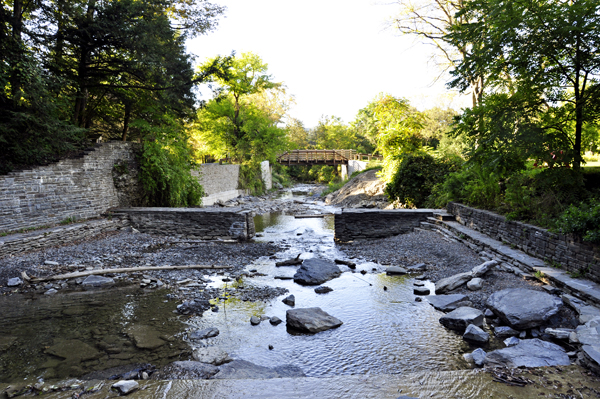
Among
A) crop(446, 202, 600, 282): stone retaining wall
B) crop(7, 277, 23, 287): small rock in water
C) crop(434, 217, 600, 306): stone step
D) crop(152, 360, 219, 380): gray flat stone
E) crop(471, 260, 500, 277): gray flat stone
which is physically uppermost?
crop(446, 202, 600, 282): stone retaining wall

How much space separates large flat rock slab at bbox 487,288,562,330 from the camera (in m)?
4.35

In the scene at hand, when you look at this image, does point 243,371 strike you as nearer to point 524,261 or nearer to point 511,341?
point 511,341

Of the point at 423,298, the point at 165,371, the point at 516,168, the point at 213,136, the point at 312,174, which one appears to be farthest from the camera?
the point at 312,174

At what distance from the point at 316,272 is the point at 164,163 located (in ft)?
28.4

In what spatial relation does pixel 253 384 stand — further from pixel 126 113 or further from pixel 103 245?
pixel 126 113

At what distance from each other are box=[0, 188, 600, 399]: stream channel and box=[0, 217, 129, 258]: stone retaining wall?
245 centimetres

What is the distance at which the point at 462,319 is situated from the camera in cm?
466

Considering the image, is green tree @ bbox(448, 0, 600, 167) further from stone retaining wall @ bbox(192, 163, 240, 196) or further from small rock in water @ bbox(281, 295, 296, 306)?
stone retaining wall @ bbox(192, 163, 240, 196)

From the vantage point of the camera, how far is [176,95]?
470 inches

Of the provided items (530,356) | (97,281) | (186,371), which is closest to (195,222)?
(97,281)

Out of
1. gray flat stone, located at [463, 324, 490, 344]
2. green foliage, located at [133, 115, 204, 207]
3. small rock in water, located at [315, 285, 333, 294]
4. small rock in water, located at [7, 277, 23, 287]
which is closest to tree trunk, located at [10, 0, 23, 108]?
green foliage, located at [133, 115, 204, 207]

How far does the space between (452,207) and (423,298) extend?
532cm

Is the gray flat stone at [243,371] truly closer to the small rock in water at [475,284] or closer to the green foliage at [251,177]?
the small rock in water at [475,284]

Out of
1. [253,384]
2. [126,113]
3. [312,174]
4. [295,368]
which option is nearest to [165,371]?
[253,384]
